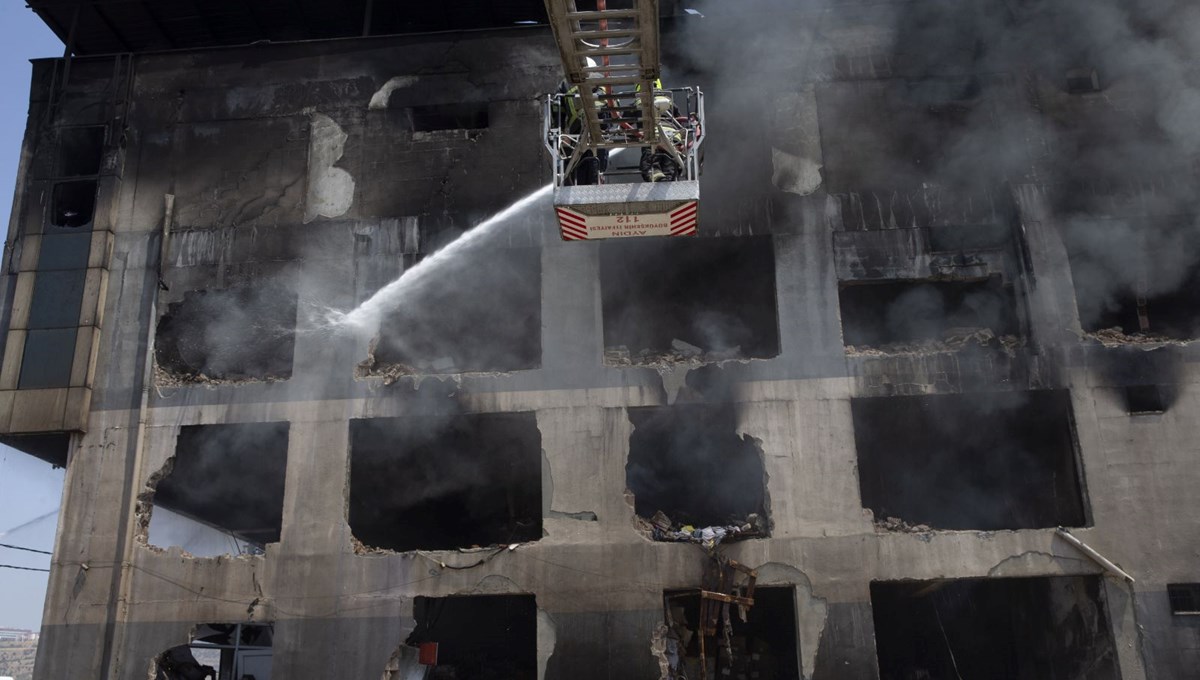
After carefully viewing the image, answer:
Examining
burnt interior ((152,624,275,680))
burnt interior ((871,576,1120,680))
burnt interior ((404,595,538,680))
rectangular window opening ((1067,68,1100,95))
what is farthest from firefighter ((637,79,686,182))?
burnt interior ((152,624,275,680))

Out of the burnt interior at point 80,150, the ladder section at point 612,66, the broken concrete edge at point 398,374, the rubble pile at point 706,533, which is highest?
the burnt interior at point 80,150

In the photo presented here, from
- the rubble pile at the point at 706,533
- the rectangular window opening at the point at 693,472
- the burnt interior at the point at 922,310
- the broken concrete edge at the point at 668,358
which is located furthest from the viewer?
the rectangular window opening at the point at 693,472

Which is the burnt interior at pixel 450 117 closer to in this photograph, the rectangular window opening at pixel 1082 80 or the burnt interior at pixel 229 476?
the burnt interior at pixel 229 476

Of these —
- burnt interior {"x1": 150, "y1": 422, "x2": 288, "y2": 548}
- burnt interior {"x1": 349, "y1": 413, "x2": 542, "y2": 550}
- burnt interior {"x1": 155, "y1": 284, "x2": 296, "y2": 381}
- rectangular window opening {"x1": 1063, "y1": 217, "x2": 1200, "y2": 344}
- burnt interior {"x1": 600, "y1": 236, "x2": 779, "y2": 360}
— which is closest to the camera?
rectangular window opening {"x1": 1063, "y1": 217, "x2": 1200, "y2": 344}

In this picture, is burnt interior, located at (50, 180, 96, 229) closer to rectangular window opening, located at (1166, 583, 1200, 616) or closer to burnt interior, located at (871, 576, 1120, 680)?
burnt interior, located at (871, 576, 1120, 680)

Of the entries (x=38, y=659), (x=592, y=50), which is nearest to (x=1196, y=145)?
(x=592, y=50)

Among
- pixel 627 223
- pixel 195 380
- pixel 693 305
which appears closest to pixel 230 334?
pixel 195 380

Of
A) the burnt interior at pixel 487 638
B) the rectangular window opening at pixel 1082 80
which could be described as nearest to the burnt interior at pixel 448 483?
the burnt interior at pixel 487 638

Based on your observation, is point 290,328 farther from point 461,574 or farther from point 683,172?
point 683,172
